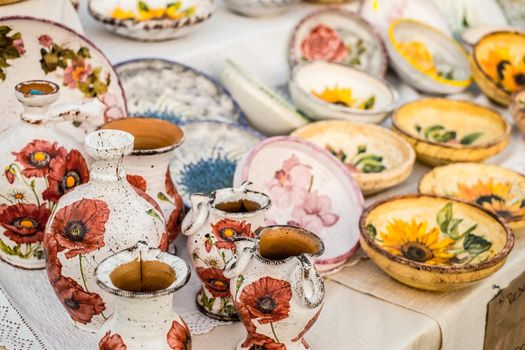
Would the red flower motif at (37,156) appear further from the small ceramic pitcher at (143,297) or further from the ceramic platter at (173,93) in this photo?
the ceramic platter at (173,93)

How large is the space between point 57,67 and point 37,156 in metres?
0.30

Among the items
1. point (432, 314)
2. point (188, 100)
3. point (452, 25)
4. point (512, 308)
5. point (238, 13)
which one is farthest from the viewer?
point (452, 25)

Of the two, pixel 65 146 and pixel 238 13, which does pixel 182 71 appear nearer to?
pixel 238 13

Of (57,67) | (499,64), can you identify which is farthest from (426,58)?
(57,67)

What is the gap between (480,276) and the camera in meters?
1.27


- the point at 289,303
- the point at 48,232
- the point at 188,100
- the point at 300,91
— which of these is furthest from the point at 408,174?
the point at 48,232

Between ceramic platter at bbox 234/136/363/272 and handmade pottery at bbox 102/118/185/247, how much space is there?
20 centimetres

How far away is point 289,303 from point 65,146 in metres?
0.43

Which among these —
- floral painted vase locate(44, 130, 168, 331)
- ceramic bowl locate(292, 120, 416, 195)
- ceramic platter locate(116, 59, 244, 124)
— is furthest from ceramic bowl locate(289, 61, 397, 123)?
floral painted vase locate(44, 130, 168, 331)

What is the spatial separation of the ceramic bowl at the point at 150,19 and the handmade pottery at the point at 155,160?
0.55m

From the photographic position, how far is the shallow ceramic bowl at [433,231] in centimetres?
141

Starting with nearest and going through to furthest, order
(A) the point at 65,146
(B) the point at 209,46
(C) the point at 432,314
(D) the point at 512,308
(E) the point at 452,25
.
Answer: (A) the point at 65,146 < (C) the point at 432,314 < (D) the point at 512,308 < (B) the point at 209,46 < (E) the point at 452,25

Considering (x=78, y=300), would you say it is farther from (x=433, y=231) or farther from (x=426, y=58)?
(x=426, y=58)

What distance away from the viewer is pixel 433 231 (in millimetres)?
1476
